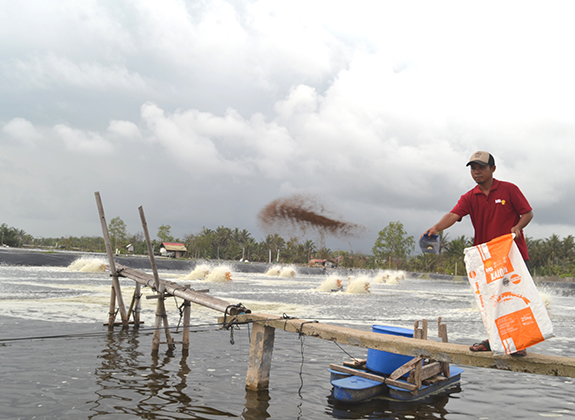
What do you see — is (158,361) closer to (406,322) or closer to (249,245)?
(406,322)

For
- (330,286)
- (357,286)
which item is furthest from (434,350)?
(330,286)

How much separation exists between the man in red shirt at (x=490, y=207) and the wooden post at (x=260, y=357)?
289 centimetres

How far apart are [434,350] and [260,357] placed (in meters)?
2.53

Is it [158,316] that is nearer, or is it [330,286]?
[158,316]

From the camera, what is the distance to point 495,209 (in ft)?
14.2

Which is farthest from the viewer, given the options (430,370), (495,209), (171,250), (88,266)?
(171,250)

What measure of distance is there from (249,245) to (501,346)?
9574cm

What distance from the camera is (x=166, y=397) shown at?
6086mm

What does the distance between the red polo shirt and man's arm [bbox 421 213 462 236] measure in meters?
0.05

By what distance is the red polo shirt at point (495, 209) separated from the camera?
420 centimetres

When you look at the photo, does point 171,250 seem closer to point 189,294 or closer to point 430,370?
point 189,294

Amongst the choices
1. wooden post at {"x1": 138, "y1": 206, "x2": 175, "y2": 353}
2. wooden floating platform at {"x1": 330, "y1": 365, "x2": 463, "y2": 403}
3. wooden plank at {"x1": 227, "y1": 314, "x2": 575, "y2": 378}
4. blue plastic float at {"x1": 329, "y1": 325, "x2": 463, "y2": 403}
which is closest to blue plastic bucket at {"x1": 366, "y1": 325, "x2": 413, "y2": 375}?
blue plastic float at {"x1": 329, "y1": 325, "x2": 463, "y2": 403}

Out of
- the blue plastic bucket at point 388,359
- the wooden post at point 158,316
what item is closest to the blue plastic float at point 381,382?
the blue plastic bucket at point 388,359

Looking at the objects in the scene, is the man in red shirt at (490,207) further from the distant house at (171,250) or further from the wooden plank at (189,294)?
the distant house at (171,250)
